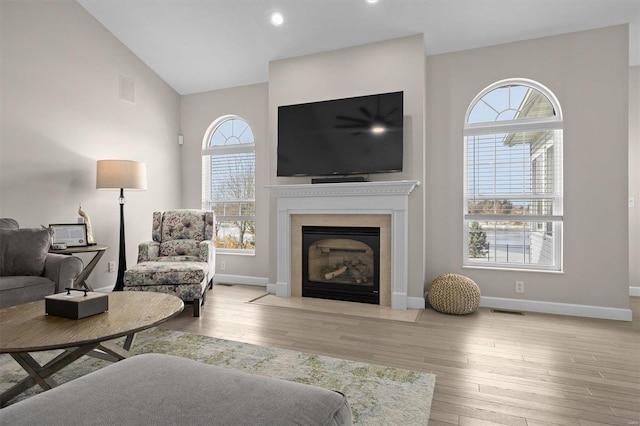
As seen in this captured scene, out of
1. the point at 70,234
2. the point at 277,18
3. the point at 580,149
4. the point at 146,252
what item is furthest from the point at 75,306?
the point at 580,149

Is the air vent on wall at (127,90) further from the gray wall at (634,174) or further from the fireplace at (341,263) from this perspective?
→ the gray wall at (634,174)

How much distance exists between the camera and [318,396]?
844mm

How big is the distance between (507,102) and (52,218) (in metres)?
4.82

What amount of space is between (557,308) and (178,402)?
3768 millimetres

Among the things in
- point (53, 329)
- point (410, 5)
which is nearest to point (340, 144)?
point (410, 5)

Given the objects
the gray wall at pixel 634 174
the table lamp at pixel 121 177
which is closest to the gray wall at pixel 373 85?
the table lamp at pixel 121 177

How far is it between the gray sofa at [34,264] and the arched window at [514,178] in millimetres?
3692

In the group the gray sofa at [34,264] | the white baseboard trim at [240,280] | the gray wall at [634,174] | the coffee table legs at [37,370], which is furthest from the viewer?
the white baseboard trim at [240,280]

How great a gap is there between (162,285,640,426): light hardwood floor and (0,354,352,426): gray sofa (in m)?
1.18

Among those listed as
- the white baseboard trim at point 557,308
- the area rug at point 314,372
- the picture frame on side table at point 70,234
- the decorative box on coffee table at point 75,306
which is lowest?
the area rug at point 314,372

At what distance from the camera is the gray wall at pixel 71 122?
3.31m

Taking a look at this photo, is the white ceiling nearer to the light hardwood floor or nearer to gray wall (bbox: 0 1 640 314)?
gray wall (bbox: 0 1 640 314)

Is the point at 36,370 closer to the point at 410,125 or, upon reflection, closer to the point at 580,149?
the point at 410,125

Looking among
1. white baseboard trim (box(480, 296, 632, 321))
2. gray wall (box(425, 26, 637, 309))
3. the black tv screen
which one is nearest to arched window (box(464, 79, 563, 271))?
gray wall (box(425, 26, 637, 309))
